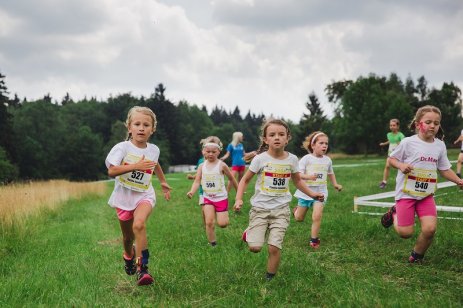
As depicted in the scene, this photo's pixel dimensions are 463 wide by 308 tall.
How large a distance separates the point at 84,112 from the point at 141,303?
11248 centimetres

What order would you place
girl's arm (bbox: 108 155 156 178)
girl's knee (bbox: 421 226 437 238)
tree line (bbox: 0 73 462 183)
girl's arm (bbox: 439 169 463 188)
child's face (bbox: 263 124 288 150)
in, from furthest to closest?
tree line (bbox: 0 73 462 183)
girl's arm (bbox: 439 169 463 188)
girl's knee (bbox: 421 226 437 238)
child's face (bbox: 263 124 288 150)
girl's arm (bbox: 108 155 156 178)

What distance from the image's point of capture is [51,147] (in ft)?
252

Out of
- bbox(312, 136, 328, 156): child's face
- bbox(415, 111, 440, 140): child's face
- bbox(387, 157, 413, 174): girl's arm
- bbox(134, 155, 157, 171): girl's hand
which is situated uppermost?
bbox(415, 111, 440, 140): child's face

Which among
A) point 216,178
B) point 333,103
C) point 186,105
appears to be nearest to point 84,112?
point 186,105

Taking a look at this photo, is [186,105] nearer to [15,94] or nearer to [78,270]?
[15,94]

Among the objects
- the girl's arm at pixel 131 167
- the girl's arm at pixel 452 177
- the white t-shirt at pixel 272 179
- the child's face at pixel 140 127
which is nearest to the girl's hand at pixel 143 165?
the girl's arm at pixel 131 167

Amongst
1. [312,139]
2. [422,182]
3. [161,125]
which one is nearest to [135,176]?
[422,182]

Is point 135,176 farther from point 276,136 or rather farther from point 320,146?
point 320,146

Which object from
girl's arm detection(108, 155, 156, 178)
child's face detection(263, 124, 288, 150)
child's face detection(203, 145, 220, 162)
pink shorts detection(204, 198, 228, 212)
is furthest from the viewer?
child's face detection(203, 145, 220, 162)

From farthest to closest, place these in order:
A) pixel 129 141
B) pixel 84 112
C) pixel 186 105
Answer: pixel 186 105
pixel 84 112
pixel 129 141

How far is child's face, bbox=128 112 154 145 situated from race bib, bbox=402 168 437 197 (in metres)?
3.82

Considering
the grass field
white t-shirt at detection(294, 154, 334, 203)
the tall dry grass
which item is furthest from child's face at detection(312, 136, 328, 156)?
the tall dry grass

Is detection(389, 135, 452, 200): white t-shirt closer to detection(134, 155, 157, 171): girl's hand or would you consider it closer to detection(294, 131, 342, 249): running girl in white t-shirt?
detection(294, 131, 342, 249): running girl in white t-shirt

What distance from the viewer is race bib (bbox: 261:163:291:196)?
Result: 5.94 meters
